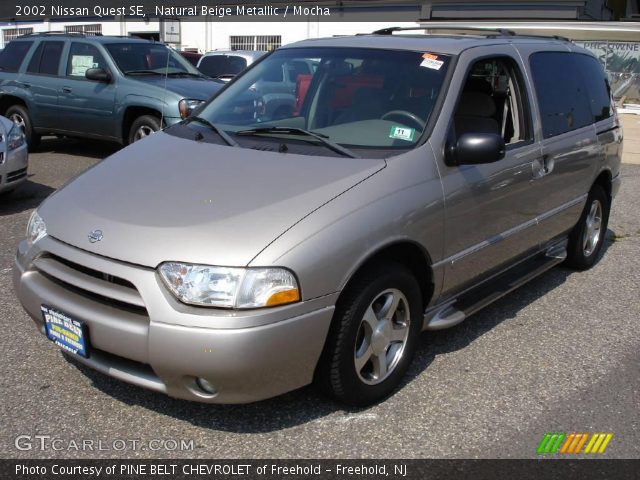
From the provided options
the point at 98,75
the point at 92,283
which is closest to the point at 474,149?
the point at 92,283

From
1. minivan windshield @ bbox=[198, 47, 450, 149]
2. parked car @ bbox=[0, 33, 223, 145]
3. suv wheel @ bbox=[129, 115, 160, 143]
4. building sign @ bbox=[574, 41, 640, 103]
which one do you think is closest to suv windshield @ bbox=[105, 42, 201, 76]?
parked car @ bbox=[0, 33, 223, 145]

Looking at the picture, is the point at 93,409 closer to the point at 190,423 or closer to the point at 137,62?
the point at 190,423

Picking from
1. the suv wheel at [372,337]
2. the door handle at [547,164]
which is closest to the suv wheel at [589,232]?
the door handle at [547,164]

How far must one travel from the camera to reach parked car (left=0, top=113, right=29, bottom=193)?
6855mm

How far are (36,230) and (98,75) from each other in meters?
6.55

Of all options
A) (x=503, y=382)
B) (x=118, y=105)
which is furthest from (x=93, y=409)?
(x=118, y=105)

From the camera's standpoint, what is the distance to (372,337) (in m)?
3.22

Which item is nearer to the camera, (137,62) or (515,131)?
(515,131)

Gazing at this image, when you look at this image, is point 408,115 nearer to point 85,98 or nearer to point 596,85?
point 596,85

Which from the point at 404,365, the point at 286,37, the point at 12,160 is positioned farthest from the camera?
the point at 286,37

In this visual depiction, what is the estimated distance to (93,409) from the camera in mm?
3213

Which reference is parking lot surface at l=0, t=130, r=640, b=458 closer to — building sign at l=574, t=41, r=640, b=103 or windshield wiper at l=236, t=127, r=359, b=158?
windshield wiper at l=236, t=127, r=359, b=158

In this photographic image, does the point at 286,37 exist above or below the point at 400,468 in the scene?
above

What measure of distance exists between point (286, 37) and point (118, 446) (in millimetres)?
25857
